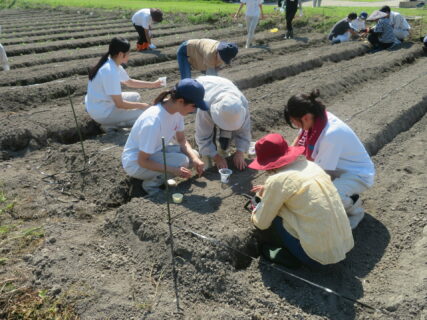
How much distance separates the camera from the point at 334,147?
9.91ft

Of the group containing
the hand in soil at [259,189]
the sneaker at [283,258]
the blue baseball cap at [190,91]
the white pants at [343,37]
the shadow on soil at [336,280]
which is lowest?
the shadow on soil at [336,280]

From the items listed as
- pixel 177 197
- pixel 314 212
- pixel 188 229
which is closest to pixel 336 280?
pixel 314 212

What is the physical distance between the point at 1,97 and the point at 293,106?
5.20 m

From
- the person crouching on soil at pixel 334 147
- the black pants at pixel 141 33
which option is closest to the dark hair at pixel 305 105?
the person crouching on soil at pixel 334 147

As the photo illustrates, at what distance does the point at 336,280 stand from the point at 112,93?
3223mm

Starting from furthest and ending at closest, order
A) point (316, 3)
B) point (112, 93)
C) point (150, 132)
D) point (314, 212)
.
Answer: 1. point (316, 3)
2. point (112, 93)
3. point (150, 132)
4. point (314, 212)

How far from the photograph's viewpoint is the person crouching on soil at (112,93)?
4.63 m

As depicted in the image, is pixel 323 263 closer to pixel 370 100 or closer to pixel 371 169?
pixel 371 169

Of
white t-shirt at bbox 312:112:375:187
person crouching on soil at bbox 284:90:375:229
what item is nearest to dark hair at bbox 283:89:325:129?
person crouching on soil at bbox 284:90:375:229

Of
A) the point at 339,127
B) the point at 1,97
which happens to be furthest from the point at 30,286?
the point at 1,97

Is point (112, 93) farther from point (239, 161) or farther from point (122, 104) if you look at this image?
point (239, 161)

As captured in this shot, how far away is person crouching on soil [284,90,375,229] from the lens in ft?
9.64

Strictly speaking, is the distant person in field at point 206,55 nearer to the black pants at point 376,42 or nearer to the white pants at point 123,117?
the white pants at point 123,117

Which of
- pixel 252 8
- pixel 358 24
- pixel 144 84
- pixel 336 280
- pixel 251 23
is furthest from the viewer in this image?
pixel 358 24
